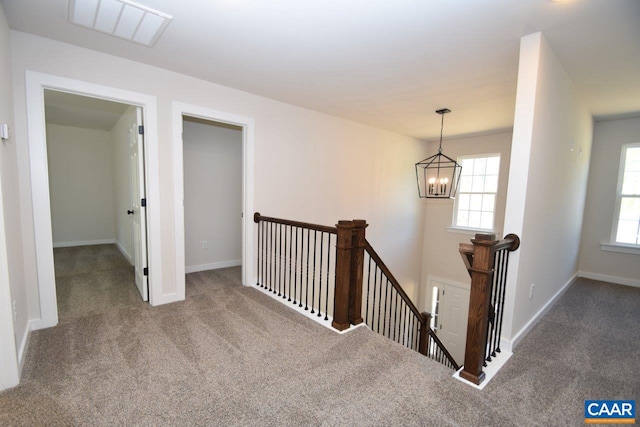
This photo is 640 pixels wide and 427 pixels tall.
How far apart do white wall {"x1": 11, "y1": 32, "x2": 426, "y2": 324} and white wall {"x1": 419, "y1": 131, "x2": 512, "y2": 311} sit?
253mm

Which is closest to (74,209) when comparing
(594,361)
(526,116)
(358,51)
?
(358,51)

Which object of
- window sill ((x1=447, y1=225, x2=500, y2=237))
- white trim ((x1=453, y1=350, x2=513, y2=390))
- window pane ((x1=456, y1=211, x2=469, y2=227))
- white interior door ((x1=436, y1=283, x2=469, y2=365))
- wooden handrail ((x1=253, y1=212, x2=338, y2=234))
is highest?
wooden handrail ((x1=253, y1=212, x2=338, y2=234))

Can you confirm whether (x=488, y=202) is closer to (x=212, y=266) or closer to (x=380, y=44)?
(x=380, y=44)

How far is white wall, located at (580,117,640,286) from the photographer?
13.4ft

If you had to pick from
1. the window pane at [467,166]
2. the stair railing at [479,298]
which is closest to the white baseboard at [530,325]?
the stair railing at [479,298]

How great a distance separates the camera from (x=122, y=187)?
4.90 metres

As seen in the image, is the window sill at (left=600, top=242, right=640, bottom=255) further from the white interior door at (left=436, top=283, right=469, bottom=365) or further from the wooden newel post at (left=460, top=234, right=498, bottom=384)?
the wooden newel post at (left=460, top=234, right=498, bottom=384)

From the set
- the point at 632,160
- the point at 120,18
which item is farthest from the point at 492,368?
the point at 632,160

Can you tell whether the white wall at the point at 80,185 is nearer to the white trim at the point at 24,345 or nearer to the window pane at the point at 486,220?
the white trim at the point at 24,345

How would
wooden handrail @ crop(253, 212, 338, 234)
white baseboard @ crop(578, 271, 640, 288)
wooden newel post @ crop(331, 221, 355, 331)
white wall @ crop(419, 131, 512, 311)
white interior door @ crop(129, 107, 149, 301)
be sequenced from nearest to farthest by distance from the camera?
wooden newel post @ crop(331, 221, 355, 331)
wooden handrail @ crop(253, 212, 338, 234)
white interior door @ crop(129, 107, 149, 301)
white baseboard @ crop(578, 271, 640, 288)
white wall @ crop(419, 131, 512, 311)

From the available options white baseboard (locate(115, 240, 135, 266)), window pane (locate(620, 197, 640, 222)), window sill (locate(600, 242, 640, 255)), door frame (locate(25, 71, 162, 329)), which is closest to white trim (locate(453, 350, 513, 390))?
door frame (locate(25, 71, 162, 329))

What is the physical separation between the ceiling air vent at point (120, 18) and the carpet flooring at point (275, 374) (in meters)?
2.39

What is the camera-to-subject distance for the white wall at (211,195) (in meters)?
4.20

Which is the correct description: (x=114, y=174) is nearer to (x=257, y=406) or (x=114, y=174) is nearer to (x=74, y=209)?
(x=74, y=209)
